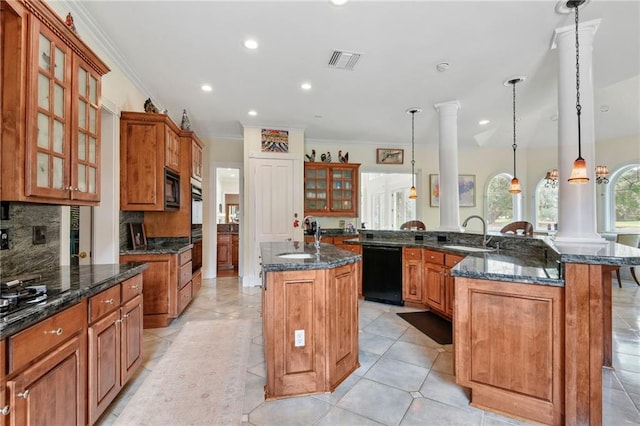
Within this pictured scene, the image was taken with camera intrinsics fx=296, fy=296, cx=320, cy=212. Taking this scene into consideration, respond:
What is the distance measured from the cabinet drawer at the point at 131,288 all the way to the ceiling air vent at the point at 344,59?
2715mm

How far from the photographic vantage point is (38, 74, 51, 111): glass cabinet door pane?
1535 millimetres

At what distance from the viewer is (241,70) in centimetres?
337

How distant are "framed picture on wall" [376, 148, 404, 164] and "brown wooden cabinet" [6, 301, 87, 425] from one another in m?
6.10

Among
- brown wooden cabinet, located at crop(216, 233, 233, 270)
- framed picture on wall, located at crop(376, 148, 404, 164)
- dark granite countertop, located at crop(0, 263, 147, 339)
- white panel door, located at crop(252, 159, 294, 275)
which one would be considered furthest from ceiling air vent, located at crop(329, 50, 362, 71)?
brown wooden cabinet, located at crop(216, 233, 233, 270)

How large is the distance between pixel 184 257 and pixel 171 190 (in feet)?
2.81

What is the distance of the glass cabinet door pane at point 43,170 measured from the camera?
1.54m

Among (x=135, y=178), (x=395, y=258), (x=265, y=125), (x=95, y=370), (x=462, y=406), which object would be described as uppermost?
(x=265, y=125)

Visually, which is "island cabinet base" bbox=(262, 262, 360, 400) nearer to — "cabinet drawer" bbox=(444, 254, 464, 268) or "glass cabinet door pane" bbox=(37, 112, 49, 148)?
"glass cabinet door pane" bbox=(37, 112, 49, 148)

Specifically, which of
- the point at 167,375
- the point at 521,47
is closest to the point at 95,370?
the point at 167,375

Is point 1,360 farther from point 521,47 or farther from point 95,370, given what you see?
point 521,47

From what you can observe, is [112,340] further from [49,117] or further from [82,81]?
[82,81]

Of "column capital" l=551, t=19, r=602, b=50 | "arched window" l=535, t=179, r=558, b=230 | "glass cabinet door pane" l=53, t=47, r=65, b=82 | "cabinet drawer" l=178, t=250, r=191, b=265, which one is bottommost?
"cabinet drawer" l=178, t=250, r=191, b=265

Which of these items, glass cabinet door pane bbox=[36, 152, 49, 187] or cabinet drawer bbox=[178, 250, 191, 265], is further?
cabinet drawer bbox=[178, 250, 191, 265]

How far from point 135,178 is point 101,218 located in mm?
539
